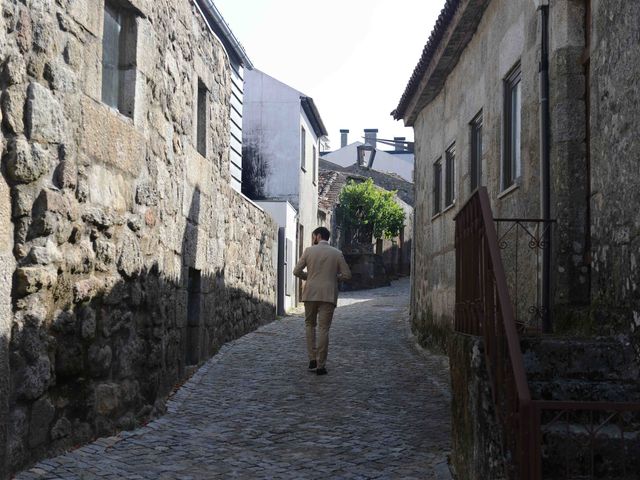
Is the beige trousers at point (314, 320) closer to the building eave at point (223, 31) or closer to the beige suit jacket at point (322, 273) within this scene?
the beige suit jacket at point (322, 273)

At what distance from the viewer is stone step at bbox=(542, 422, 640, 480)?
3500mm

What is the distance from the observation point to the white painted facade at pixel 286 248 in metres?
16.8

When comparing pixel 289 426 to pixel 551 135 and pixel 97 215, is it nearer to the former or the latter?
pixel 97 215

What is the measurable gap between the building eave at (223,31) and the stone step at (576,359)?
8942 mm

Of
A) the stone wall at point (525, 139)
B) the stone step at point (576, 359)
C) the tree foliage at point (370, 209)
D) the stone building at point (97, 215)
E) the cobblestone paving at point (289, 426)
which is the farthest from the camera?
the tree foliage at point (370, 209)

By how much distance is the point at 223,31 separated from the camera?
44.6 ft

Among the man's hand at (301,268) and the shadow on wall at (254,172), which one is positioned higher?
the shadow on wall at (254,172)

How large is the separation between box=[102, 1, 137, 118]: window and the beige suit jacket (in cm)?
310

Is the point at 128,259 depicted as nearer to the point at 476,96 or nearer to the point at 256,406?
the point at 256,406

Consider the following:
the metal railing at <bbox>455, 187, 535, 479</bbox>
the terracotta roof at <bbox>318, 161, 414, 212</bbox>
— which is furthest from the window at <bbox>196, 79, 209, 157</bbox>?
the terracotta roof at <bbox>318, 161, 414, 212</bbox>

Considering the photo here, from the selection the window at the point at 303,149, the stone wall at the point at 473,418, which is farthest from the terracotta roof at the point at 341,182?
the stone wall at the point at 473,418

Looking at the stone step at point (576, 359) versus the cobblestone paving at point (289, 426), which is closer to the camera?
the stone step at point (576, 359)

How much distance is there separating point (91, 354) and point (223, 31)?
922 cm

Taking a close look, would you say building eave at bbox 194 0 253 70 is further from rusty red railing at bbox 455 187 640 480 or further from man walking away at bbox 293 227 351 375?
rusty red railing at bbox 455 187 640 480
